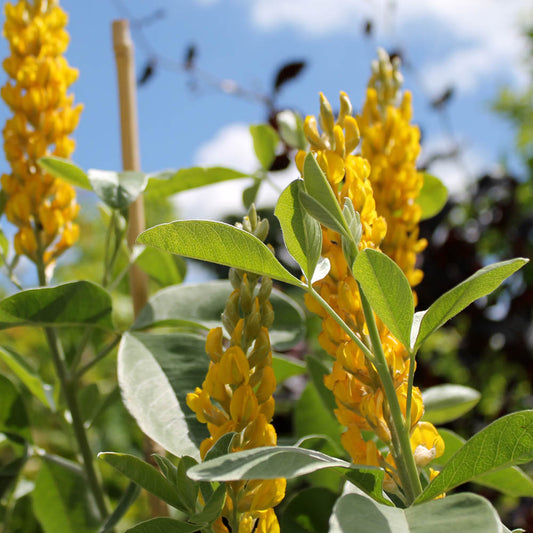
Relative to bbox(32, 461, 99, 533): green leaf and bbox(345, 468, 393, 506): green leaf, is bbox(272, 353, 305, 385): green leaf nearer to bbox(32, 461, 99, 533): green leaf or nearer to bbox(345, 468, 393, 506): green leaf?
bbox(345, 468, 393, 506): green leaf

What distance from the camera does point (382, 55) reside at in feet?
2.52

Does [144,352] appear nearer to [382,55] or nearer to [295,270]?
[382,55]

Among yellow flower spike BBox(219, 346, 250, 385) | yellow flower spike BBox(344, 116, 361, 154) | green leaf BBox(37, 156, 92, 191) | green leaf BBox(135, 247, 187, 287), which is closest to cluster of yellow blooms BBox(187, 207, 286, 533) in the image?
yellow flower spike BBox(219, 346, 250, 385)

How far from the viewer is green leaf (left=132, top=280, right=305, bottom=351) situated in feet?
2.47

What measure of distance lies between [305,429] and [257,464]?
0.53 metres

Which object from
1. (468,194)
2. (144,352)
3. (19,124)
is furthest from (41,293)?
(468,194)

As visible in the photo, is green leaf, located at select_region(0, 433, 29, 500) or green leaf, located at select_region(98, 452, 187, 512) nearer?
green leaf, located at select_region(98, 452, 187, 512)

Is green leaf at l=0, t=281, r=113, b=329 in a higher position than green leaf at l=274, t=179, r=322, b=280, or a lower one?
lower

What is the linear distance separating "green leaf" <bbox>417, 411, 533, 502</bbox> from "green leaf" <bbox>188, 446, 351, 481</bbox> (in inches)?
3.3

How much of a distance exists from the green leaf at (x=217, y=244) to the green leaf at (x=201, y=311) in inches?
13.0

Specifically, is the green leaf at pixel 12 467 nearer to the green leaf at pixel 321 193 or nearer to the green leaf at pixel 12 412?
the green leaf at pixel 12 412

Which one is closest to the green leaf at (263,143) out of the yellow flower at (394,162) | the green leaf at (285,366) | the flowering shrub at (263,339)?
the flowering shrub at (263,339)

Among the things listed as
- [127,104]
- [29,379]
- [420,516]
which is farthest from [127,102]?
[420,516]

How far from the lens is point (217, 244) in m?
0.41
